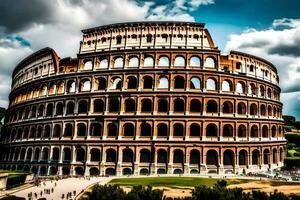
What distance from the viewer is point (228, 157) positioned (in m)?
40.1

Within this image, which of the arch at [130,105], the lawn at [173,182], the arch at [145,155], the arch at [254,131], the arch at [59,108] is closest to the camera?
the lawn at [173,182]

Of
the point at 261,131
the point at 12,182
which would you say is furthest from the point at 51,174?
the point at 261,131

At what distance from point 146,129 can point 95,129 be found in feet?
24.9

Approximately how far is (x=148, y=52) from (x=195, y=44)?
7010 mm

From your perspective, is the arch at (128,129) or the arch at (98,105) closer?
the arch at (128,129)

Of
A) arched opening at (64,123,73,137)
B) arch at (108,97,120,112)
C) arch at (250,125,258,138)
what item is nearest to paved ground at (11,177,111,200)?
arched opening at (64,123,73,137)

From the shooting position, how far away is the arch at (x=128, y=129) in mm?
40531

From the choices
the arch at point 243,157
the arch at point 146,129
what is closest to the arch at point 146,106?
the arch at point 146,129

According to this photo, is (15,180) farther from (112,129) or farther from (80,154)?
(112,129)

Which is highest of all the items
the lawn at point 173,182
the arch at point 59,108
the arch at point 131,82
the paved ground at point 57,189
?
the arch at point 131,82

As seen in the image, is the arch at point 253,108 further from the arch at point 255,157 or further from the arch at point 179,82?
the arch at point 179,82

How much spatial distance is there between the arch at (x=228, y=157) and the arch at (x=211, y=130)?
2872mm

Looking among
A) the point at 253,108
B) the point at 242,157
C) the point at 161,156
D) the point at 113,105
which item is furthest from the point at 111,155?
the point at 253,108

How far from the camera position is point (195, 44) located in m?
42.3
